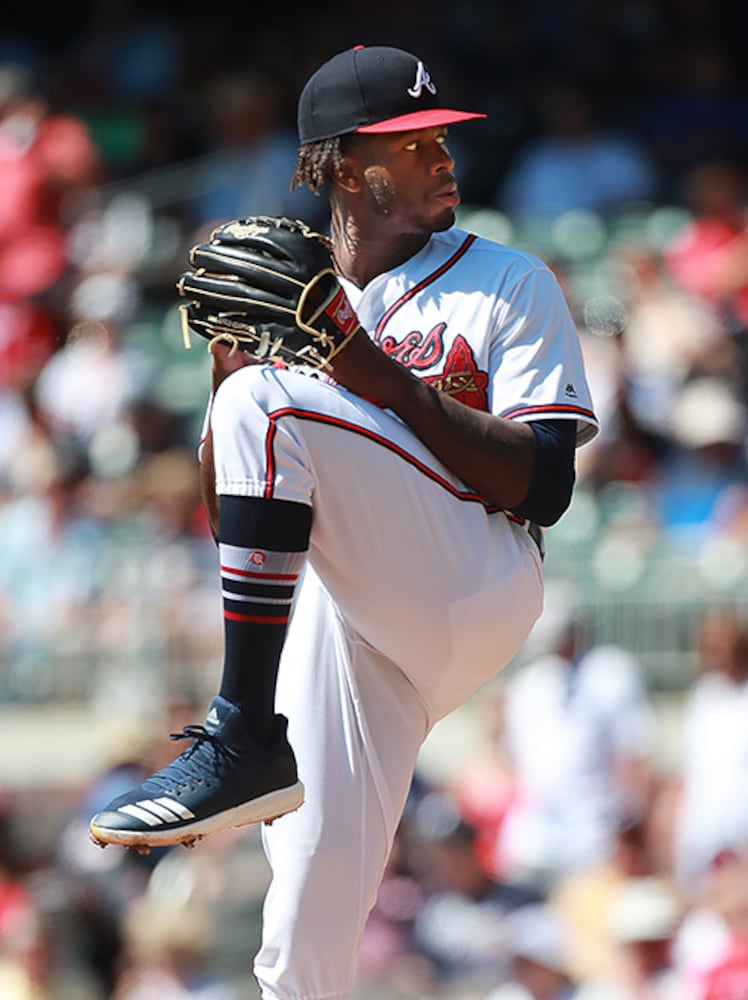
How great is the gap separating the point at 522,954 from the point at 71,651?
2.77 meters

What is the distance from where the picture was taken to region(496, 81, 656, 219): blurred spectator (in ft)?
29.7

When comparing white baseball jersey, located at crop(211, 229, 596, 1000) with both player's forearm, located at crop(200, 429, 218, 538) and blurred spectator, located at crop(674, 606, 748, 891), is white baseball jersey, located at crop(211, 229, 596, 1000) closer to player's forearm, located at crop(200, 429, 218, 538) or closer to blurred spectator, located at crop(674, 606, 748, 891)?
player's forearm, located at crop(200, 429, 218, 538)

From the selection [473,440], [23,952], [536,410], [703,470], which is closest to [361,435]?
[473,440]

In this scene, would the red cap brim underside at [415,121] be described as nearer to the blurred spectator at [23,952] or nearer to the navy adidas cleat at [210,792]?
the navy adidas cleat at [210,792]

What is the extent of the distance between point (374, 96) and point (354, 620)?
951 millimetres

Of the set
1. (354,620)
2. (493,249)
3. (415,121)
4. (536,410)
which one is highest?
(415,121)

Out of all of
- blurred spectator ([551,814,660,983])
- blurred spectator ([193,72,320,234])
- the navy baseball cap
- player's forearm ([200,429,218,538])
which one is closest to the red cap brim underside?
the navy baseball cap

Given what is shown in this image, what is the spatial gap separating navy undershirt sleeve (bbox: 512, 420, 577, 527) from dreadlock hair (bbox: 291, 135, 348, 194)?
62 cm

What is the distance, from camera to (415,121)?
3.35 meters

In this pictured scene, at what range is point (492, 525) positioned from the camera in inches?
133

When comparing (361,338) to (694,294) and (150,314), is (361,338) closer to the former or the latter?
(694,294)

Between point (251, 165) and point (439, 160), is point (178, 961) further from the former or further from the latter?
point (251, 165)

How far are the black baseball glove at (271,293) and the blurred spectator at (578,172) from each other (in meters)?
6.03

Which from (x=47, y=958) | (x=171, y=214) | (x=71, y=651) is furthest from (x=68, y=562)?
(x=171, y=214)
